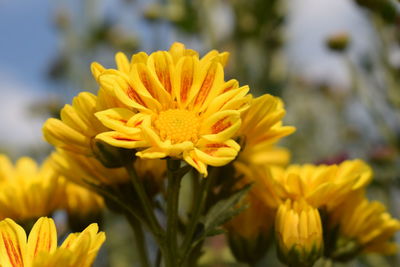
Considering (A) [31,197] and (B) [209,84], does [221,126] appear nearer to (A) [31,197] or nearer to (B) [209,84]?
(B) [209,84]

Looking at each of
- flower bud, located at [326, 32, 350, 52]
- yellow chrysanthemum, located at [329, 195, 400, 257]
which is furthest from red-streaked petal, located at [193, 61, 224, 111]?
flower bud, located at [326, 32, 350, 52]

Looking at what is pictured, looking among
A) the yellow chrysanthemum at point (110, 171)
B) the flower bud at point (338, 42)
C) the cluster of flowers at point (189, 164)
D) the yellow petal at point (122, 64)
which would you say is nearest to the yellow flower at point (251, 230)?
the cluster of flowers at point (189, 164)

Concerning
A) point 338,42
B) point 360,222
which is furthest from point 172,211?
point 338,42

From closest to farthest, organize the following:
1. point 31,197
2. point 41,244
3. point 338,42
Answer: point 41,244
point 31,197
point 338,42

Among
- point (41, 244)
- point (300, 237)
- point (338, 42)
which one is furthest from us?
point (338, 42)

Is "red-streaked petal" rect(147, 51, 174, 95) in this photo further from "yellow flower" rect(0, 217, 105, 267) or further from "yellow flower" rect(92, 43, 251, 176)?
"yellow flower" rect(0, 217, 105, 267)

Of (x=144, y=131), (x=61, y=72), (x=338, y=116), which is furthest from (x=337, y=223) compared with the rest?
(x=61, y=72)

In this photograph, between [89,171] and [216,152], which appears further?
[89,171]

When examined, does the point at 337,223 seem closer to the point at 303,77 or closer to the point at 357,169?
Answer: the point at 357,169
